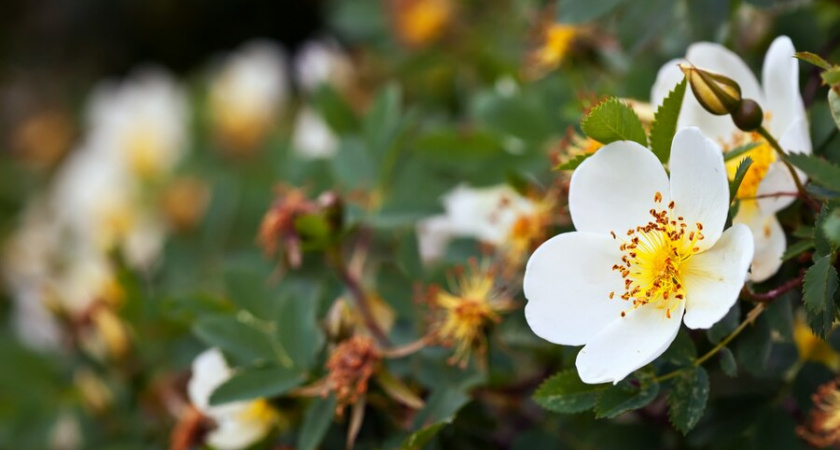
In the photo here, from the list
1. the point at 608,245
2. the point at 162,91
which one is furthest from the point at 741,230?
the point at 162,91

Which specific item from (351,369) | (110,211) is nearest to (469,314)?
(351,369)

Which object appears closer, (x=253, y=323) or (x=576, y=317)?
(x=576, y=317)

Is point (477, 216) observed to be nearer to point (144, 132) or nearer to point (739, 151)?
point (739, 151)

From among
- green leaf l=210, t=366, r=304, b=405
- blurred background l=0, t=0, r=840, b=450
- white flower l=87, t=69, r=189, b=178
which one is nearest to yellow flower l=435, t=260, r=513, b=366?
blurred background l=0, t=0, r=840, b=450

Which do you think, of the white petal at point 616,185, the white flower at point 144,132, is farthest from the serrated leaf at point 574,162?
the white flower at point 144,132

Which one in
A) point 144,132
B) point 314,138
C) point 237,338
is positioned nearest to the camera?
point 237,338

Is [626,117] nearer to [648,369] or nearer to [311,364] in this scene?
[648,369]

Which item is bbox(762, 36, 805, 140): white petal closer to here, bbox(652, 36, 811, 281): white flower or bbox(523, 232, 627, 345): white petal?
bbox(652, 36, 811, 281): white flower
